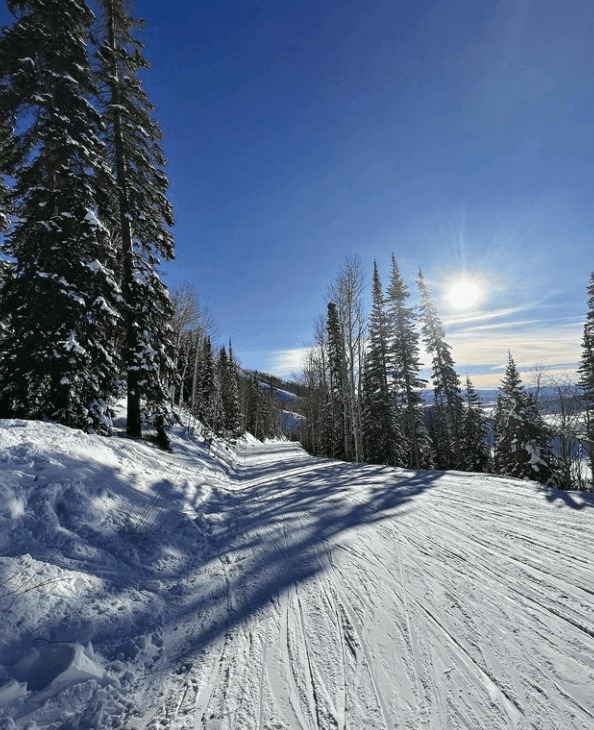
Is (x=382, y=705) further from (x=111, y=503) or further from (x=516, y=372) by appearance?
(x=516, y=372)

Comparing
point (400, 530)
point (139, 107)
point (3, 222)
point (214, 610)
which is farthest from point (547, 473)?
point (3, 222)

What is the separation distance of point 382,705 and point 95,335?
9545 mm

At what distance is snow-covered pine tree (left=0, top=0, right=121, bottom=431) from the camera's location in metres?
8.09

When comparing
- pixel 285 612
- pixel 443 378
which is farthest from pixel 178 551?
pixel 443 378

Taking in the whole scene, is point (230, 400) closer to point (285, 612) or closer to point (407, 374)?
point (407, 374)

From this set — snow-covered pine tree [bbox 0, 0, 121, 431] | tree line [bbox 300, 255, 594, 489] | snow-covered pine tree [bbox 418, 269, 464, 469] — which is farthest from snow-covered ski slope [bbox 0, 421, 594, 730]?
snow-covered pine tree [bbox 418, 269, 464, 469]

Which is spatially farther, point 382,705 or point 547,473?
point 547,473

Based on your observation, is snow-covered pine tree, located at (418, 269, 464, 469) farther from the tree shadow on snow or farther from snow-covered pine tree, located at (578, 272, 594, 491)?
the tree shadow on snow

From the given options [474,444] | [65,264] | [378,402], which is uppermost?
[65,264]

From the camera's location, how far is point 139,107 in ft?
40.6

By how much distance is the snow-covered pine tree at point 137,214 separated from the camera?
10.7m

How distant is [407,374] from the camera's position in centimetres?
2391

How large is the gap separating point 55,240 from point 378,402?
2050 cm

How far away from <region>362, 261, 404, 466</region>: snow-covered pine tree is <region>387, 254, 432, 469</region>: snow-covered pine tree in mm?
632
